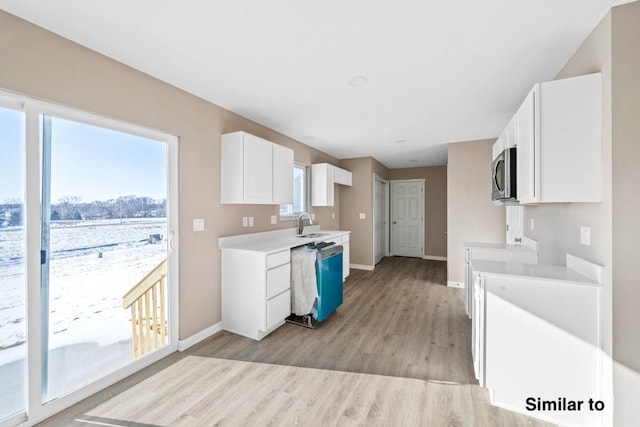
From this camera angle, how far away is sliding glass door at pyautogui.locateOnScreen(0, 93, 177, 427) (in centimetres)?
166

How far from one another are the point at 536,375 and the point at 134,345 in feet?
9.70

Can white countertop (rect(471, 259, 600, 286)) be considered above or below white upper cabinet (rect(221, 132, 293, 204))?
below

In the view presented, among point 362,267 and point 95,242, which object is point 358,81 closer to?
point 95,242

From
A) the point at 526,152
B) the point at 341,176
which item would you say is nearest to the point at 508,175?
the point at 526,152

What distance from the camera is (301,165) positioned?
15.7 feet

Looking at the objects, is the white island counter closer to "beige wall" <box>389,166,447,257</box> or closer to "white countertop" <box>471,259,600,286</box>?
"white countertop" <box>471,259,600,286</box>

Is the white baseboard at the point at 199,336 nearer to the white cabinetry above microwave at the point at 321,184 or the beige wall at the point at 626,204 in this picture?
the white cabinetry above microwave at the point at 321,184

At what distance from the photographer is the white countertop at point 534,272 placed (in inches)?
68.2

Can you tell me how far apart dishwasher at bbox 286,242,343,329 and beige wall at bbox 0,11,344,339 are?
0.95 m

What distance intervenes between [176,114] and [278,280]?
1897 mm

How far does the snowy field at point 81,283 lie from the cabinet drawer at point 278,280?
1.08m

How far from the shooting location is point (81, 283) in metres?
1.97

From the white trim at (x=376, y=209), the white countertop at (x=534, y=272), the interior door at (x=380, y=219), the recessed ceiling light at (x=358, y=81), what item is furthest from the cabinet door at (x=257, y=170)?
the interior door at (x=380, y=219)

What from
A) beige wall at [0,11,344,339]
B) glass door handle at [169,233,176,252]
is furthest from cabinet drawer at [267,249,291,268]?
glass door handle at [169,233,176,252]
